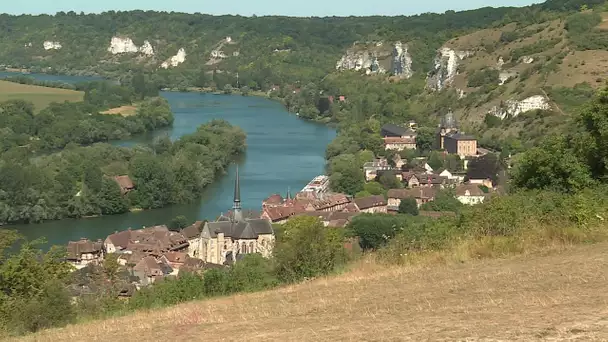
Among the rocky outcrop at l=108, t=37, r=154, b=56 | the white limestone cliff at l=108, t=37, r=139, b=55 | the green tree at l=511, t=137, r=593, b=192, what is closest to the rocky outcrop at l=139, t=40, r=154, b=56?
the rocky outcrop at l=108, t=37, r=154, b=56

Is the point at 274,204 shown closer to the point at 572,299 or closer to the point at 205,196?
the point at 205,196

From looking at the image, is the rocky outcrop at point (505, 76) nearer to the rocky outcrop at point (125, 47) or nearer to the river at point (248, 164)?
the river at point (248, 164)

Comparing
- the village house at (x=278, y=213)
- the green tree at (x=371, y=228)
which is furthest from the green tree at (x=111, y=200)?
the green tree at (x=371, y=228)

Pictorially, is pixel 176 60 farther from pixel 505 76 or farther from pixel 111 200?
pixel 111 200

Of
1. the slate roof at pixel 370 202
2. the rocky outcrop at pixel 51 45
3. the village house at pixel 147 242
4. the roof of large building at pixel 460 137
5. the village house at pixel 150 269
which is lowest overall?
the slate roof at pixel 370 202

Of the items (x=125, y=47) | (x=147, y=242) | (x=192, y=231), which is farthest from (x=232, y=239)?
(x=125, y=47)

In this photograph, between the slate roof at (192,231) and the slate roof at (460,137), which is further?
the slate roof at (460,137)
